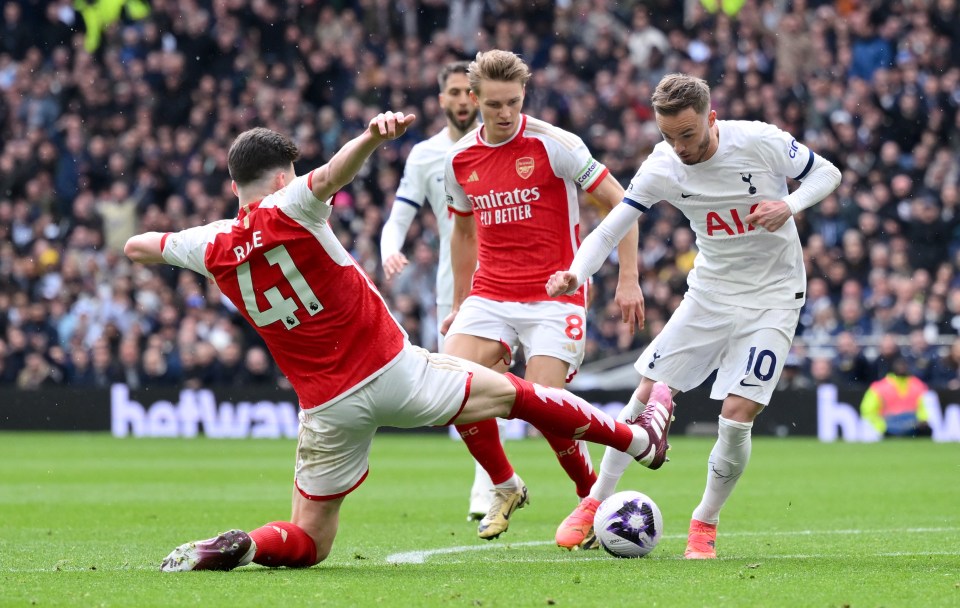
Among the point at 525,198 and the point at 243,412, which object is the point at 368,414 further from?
the point at 243,412

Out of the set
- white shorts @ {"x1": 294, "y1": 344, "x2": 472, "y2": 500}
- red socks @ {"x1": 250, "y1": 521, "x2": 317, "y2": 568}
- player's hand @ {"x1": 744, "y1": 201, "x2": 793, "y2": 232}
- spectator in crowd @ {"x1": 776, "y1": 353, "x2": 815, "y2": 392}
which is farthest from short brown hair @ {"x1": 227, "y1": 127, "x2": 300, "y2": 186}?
spectator in crowd @ {"x1": 776, "y1": 353, "x2": 815, "y2": 392}

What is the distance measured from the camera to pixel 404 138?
2333 cm

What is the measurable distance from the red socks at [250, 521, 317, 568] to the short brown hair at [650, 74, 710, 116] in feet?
8.72

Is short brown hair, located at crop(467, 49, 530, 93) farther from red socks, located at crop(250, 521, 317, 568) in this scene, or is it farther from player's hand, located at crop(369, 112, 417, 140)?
red socks, located at crop(250, 521, 317, 568)

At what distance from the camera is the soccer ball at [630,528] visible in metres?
7.29

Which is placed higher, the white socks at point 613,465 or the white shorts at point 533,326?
the white shorts at point 533,326

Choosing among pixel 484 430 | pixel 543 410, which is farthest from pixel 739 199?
pixel 484 430

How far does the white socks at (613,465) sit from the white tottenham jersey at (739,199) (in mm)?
709

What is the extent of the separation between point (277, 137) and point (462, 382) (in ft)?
4.54

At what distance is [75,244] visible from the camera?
22984 mm

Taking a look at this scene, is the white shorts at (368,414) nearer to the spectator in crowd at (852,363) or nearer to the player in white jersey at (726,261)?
the player in white jersey at (726,261)

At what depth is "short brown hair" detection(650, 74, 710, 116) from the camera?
7.03m

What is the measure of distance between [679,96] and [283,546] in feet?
9.33

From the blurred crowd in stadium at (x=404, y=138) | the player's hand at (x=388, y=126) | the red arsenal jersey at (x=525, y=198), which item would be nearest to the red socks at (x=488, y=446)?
the red arsenal jersey at (x=525, y=198)
